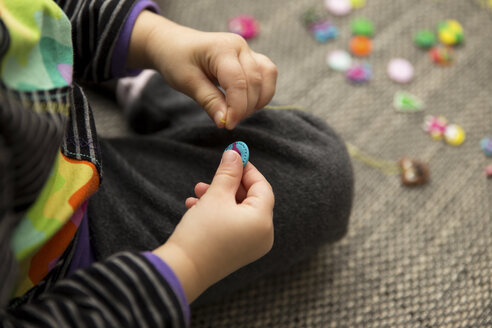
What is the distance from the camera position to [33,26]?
16.3 inches

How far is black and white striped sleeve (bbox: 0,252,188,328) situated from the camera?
0.38 meters

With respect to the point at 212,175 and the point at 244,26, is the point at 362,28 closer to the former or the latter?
the point at 244,26

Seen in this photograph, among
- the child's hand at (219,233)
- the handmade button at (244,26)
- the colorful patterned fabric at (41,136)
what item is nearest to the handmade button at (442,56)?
the handmade button at (244,26)

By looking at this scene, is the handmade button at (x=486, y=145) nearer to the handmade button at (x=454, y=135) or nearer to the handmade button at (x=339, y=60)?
the handmade button at (x=454, y=135)

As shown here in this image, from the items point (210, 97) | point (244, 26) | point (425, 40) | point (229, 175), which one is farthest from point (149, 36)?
point (425, 40)

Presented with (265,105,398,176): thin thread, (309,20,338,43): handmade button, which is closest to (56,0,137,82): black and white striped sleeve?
(265,105,398,176): thin thread

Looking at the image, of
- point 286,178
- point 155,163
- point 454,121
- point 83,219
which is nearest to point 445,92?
point 454,121

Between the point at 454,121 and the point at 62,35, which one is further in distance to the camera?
the point at 454,121

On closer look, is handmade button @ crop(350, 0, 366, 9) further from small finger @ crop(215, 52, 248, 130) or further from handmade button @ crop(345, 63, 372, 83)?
small finger @ crop(215, 52, 248, 130)

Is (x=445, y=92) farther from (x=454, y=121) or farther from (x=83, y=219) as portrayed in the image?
(x=83, y=219)

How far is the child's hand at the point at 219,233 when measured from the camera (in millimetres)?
418

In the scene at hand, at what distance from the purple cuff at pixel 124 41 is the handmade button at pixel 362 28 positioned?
45 cm

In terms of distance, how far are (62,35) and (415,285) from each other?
0.58 meters

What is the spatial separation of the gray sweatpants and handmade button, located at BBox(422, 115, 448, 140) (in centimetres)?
28
